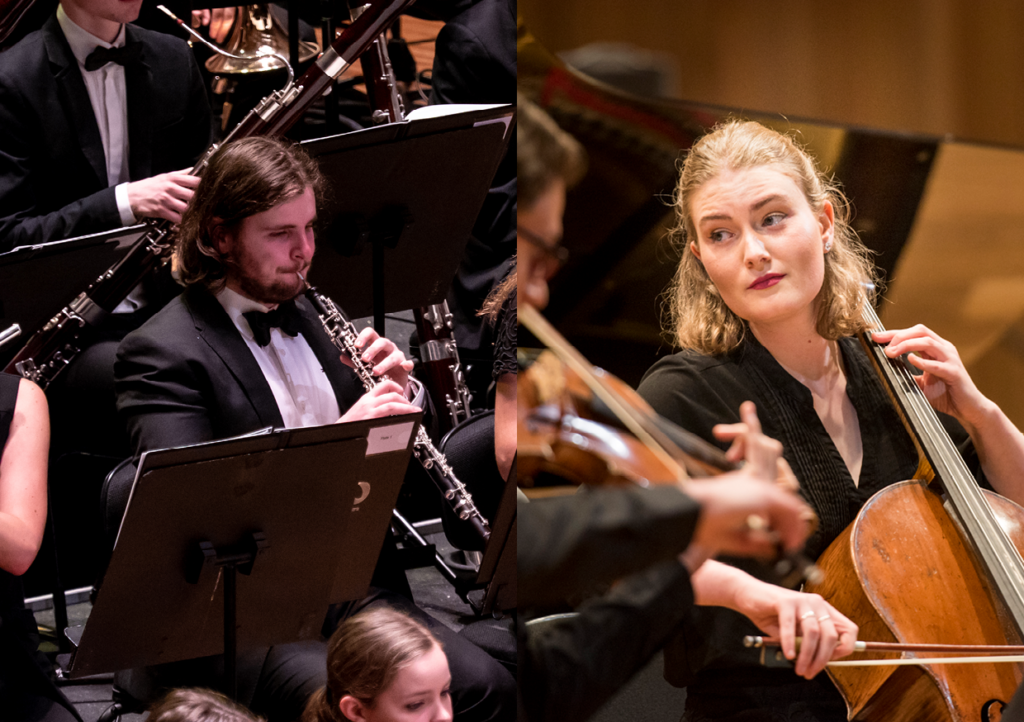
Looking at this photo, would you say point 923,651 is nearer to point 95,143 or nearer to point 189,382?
point 189,382

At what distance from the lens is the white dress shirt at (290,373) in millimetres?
1618

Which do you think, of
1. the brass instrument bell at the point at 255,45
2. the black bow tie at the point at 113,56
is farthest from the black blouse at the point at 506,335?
the brass instrument bell at the point at 255,45

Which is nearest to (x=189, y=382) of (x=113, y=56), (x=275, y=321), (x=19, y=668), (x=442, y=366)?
(x=275, y=321)

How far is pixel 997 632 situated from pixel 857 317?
0.20 m

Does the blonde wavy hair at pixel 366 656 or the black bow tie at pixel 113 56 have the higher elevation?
the black bow tie at pixel 113 56

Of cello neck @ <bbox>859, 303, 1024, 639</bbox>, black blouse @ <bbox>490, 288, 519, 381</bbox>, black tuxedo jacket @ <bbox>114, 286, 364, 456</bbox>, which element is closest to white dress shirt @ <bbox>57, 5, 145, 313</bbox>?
black tuxedo jacket @ <bbox>114, 286, 364, 456</bbox>

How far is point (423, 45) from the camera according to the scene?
4.30 m

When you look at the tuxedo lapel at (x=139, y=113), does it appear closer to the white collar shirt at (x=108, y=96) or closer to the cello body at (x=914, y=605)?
the white collar shirt at (x=108, y=96)

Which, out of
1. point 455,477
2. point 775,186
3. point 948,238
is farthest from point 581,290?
point 455,477

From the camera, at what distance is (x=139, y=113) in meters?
1.93

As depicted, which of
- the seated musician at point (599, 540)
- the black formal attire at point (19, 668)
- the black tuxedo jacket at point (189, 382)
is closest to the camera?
the seated musician at point (599, 540)

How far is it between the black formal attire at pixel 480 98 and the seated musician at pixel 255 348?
1.04 feet

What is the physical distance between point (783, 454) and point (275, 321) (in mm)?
1126

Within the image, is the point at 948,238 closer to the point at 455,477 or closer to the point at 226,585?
the point at 226,585
